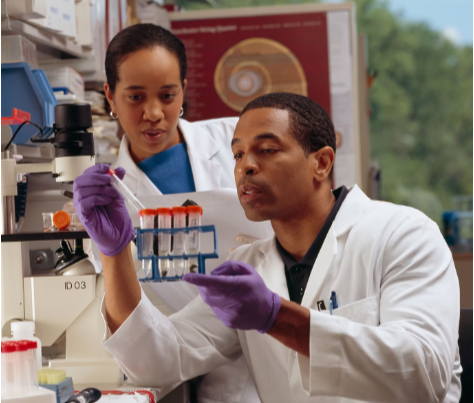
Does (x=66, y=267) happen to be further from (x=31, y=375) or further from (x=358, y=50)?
(x=358, y=50)

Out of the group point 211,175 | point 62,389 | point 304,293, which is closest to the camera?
point 62,389

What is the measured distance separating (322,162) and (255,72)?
2.28 metres

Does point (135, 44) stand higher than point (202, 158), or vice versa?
point (135, 44)

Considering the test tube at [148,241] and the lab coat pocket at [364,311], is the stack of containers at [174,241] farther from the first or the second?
the lab coat pocket at [364,311]

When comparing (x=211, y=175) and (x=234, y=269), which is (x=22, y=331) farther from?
(x=211, y=175)

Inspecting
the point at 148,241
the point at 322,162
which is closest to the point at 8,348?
the point at 148,241

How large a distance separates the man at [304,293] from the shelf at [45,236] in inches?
4.8

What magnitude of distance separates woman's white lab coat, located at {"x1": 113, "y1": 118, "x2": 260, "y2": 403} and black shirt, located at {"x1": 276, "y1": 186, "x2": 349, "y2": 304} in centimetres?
34

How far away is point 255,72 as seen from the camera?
373 cm

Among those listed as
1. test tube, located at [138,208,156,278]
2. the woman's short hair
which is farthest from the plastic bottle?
the woman's short hair

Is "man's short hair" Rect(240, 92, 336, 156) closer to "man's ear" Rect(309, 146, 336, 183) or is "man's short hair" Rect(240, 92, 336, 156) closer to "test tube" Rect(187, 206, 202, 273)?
"man's ear" Rect(309, 146, 336, 183)

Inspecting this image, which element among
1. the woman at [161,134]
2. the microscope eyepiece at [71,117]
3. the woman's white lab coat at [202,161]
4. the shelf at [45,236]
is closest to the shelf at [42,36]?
the woman at [161,134]

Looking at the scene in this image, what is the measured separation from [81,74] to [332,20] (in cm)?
166

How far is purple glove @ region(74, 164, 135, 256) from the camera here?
52.0 inches
